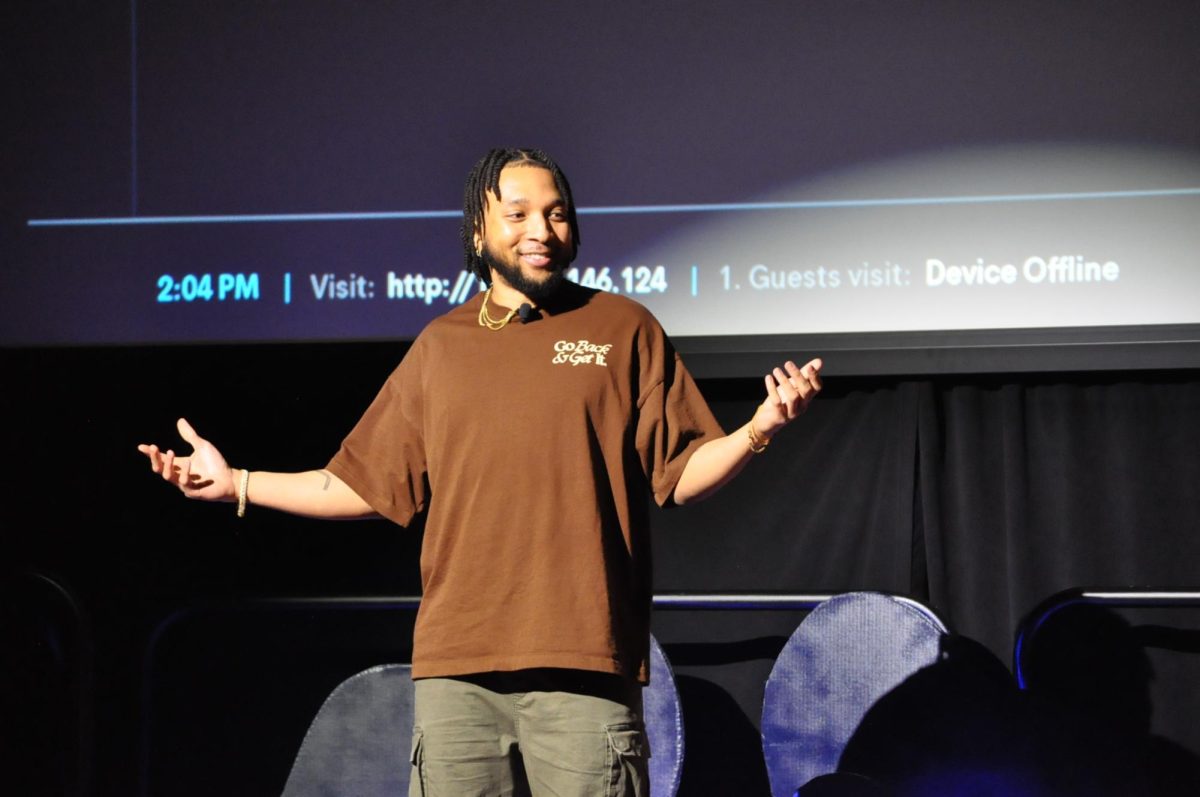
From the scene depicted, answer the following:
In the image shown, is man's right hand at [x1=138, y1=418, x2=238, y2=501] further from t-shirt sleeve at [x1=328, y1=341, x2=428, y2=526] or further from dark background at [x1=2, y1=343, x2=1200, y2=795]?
dark background at [x1=2, y1=343, x2=1200, y2=795]

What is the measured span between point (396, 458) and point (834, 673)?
1.46 metres

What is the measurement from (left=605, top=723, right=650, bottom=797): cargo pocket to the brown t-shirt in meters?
0.08

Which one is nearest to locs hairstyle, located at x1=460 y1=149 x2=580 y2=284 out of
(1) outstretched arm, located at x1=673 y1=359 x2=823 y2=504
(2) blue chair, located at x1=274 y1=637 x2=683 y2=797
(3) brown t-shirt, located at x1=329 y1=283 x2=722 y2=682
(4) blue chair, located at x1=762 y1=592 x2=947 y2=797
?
(3) brown t-shirt, located at x1=329 y1=283 x2=722 y2=682

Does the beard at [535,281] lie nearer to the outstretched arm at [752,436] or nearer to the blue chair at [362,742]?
the outstretched arm at [752,436]

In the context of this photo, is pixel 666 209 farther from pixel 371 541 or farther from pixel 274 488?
pixel 274 488

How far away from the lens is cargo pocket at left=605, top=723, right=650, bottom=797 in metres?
1.68

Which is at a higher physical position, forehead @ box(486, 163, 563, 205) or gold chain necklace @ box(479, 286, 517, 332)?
forehead @ box(486, 163, 563, 205)

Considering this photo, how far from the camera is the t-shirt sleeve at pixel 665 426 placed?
1.83 m

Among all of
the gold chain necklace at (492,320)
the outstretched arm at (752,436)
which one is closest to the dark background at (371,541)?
the gold chain necklace at (492,320)

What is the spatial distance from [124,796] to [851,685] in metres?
2.19

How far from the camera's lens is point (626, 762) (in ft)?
Result: 5.56

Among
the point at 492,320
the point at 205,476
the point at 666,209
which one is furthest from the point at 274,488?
the point at 666,209

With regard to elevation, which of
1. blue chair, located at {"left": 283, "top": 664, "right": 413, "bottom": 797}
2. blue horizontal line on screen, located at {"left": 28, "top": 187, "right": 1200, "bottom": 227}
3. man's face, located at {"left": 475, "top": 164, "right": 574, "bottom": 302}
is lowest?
blue chair, located at {"left": 283, "top": 664, "right": 413, "bottom": 797}

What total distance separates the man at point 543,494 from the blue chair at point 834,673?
1.31 meters
